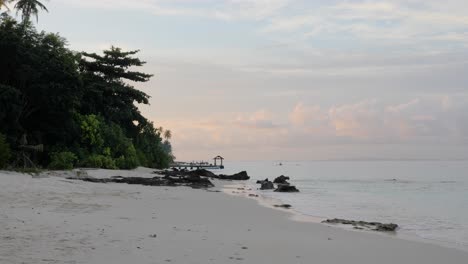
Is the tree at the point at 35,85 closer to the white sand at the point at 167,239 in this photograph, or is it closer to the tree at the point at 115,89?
Result: the tree at the point at 115,89

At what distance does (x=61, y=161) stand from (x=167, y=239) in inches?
971

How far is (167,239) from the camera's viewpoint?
8891mm

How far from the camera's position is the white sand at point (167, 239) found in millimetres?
7312

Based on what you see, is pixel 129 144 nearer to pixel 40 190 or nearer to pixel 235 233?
pixel 40 190

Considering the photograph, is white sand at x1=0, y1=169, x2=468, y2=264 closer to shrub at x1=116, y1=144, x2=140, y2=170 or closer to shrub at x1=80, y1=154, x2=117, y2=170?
shrub at x1=80, y1=154, x2=117, y2=170

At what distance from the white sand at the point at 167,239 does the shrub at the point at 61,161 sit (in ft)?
56.0

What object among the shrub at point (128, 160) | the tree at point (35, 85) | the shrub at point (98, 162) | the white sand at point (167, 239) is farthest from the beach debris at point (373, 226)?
the shrub at point (128, 160)

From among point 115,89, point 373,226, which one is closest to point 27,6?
point 115,89

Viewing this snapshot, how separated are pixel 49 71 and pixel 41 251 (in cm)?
2813

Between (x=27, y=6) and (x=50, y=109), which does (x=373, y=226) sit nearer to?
(x=50, y=109)

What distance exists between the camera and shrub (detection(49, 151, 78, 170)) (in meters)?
30.8

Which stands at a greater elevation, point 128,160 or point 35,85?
point 35,85

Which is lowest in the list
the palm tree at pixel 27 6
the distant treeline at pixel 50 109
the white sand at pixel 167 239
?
the white sand at pixel 167 239

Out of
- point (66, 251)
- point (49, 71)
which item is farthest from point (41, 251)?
point (49, 71)
